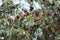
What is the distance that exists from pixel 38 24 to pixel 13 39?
0.31m

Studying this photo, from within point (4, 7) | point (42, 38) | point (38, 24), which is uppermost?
point (4, 7)

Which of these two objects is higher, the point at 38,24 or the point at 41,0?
the point at 41,0

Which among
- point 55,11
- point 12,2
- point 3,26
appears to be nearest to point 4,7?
point 12,2

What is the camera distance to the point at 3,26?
2.26m

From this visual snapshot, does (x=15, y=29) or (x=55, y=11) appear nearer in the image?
(x=15, y=29)

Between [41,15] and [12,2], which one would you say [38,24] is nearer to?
[41,15]

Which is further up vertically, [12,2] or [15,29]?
[12,2]

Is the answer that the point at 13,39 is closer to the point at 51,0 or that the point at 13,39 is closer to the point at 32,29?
the point at 32,29

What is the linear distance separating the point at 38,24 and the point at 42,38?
17 centimetres

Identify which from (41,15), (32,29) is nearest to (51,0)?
(41,15)

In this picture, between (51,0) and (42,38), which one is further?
(42,38)

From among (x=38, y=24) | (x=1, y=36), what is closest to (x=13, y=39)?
(x=1, y=36)

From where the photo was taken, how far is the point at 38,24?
7.61 feet

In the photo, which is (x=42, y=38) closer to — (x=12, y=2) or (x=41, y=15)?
(x=41, y=15)
